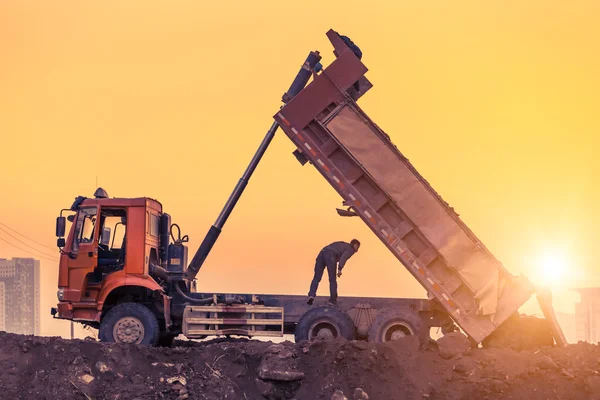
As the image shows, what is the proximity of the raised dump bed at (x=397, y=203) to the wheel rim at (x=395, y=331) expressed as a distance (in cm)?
96

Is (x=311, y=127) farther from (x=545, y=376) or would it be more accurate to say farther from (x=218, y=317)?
(x=545, y=376)

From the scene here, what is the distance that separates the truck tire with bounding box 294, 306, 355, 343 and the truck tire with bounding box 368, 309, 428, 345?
516mm

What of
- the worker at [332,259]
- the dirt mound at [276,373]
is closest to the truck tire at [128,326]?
the dirt mound at [276,373]

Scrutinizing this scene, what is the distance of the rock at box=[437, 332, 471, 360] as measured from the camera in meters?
16.9

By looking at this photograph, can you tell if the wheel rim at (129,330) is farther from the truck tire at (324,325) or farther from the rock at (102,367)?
the truck tire at (324,325)

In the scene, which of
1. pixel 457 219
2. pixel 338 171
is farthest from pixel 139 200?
pixel 457 219

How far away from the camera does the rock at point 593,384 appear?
15774 mm

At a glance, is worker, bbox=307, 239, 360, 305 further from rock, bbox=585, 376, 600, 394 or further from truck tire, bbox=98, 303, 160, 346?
rock, bbox=585, 376, 600, 394

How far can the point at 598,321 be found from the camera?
5659 centimetres

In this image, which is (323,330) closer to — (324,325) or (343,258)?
(324,325)

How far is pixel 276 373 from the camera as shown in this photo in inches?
620

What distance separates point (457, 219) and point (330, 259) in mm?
2920

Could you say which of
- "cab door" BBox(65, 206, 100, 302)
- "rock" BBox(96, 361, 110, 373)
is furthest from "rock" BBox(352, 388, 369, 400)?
"cab door" BBox(65, 206, 100, 302)

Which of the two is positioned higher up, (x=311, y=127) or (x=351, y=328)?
(x=311, y=127)
